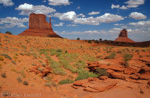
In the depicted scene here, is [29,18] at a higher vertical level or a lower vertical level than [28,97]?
higher

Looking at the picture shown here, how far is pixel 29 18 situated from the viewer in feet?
262

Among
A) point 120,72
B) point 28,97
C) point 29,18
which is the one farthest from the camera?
point 29,18

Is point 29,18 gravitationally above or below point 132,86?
above

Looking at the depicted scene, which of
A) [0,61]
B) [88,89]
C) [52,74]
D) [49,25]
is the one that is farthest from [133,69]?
[49,25]

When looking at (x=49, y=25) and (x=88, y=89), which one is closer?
(x=88, y=89)

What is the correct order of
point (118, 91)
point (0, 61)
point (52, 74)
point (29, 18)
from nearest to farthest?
point (118, 91)
point (0, 61)
point (52, 74)
point (29, 18)

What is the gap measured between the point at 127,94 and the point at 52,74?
7.29m

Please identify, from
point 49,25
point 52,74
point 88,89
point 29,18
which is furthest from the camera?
point 49,25

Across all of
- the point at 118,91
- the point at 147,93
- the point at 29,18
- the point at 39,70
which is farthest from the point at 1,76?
the point at 29,18

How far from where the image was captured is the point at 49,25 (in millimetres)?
85625

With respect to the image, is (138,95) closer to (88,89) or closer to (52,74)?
(88,89)

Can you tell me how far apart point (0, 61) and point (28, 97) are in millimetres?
5897

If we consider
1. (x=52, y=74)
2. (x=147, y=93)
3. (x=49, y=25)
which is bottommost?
(x=52, y=74)

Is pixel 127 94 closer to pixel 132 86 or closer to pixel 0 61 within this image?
pixel 132 86
